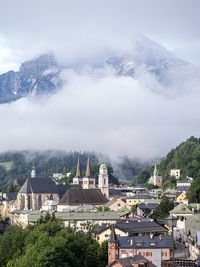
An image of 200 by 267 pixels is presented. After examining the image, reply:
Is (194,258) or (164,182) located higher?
(164,182)

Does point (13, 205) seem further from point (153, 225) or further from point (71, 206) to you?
point (153, 225)

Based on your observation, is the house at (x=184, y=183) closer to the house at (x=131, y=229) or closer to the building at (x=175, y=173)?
the building at (x=175, y=173)

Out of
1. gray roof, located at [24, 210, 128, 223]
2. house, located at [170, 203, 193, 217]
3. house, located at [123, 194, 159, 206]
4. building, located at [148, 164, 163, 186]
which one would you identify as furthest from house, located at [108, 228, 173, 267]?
building, located at [148, 164, 163, 186]

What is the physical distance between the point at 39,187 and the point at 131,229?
233 ft

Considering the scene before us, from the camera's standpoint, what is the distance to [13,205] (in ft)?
461

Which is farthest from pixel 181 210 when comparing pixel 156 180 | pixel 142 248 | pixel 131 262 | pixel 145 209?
pixel 156 180

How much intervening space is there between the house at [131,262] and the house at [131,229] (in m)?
11.8

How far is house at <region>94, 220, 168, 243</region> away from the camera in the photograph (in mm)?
73750

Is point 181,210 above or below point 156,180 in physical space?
below

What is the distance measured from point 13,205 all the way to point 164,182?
43025 mm

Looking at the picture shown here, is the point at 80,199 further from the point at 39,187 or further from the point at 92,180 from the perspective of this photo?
the point at 92,180

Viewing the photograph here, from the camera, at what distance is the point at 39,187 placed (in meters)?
144

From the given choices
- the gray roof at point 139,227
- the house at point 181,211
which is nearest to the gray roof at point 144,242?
the gray roof at point 139,227

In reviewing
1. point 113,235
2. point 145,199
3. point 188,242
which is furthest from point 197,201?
point 113,235
